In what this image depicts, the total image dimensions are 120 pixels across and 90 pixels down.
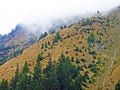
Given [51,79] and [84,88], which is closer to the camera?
→ [51,79]

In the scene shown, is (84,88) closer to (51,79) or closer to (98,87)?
(98,87)

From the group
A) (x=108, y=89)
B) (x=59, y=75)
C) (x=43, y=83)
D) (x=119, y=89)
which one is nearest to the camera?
(x=119, y=89)

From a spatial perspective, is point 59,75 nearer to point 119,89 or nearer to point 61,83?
point 61,83

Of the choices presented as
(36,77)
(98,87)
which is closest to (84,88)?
(98,87)

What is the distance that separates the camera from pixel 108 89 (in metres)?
196

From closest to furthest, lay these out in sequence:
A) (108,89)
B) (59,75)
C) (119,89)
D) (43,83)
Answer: (119,89)
(43,83)
(59,75)
(108,89)

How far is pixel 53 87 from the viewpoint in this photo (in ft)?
537

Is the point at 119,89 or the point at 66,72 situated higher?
the point at 66,72

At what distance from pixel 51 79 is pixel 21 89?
19.8m

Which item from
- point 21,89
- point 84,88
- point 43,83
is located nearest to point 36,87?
point 43,83

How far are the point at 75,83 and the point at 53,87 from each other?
13412mm

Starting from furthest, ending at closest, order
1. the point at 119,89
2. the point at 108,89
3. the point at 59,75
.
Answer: the point at 108,89
the point at 59,75
the point at 119,89

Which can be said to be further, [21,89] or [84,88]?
[84,88]

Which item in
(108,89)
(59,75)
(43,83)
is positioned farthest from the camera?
(108,89)
